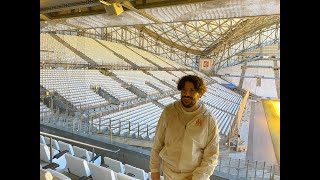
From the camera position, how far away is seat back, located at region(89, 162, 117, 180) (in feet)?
9.92

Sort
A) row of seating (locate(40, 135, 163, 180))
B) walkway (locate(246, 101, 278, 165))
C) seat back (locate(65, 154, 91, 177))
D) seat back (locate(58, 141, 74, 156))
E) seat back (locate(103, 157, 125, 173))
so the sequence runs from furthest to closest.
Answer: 1. walkway (locate(246, 101, 278, 165))
2. seat back (locate(58, 141, 74, 156))
3. seat back (locate(103, 157, 125, 173))
4. seat back (locate(65, 154, 91, 177))
5. row of seating (locate(40, 135, 163, 180))

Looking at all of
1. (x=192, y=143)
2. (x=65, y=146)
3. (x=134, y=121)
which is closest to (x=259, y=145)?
(x=134, y=121)

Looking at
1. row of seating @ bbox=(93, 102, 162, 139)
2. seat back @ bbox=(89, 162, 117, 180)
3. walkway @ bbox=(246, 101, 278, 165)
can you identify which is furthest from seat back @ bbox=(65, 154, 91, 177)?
walkway @ bbox=(246, 101, 278, 165)

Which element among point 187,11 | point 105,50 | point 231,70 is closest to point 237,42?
point 231,70

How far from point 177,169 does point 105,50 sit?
20.4m

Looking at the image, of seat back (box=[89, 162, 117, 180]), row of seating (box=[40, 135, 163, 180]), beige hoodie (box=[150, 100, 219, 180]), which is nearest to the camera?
beige hoodie (box=[150, 100, 219, 180])

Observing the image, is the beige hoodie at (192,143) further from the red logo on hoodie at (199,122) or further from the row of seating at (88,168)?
the row of seating at (88,168)

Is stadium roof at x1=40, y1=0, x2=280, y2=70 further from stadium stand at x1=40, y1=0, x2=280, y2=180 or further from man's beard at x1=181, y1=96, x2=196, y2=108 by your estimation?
man's beard at x1=181, y1=96, x2=196, y2=108

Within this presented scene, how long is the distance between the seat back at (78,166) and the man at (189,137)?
5.80ft

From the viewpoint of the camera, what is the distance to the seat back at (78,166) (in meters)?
3.46

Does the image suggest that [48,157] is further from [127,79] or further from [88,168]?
[127,79]

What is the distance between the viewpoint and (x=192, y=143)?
1.83 meters

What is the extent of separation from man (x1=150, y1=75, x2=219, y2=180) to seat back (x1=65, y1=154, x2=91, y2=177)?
1768 mm

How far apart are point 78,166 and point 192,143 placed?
221 cm
